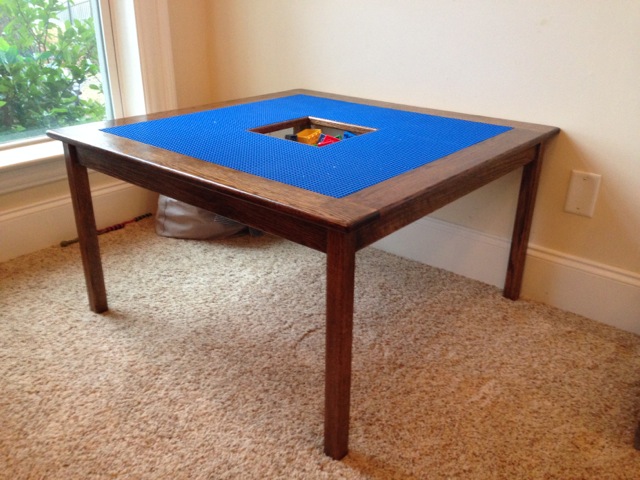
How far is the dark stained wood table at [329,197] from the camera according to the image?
0.93m

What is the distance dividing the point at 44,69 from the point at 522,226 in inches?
61.8

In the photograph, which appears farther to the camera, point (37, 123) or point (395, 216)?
point (37, 123)

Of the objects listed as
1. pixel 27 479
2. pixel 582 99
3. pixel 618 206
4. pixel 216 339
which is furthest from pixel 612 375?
pixel 27 479

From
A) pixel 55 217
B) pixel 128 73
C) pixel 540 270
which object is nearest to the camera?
pixel 540 270

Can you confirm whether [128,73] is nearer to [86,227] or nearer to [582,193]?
[86,227]

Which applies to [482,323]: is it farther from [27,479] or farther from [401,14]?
[27,479]

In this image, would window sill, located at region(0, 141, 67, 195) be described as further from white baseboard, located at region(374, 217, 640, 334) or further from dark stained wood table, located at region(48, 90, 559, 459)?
white baseboard, located at region(374, 217, 640, 334)

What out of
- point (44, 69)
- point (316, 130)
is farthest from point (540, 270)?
point (44, 69)

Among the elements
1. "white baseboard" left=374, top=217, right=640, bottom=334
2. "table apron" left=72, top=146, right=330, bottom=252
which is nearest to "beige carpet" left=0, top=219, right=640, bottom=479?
"white baseboard" left=374, top=217, right=640, bottom=334

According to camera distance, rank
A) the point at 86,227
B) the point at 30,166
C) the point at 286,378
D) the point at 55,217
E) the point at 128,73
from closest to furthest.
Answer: the point at 286,378 → the point at 86,227 → the point at 30,166 → the point at 55,217 → the point at 128,73

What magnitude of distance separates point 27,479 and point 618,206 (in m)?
1.43

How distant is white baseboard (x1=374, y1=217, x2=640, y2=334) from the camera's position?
1493 millimetres

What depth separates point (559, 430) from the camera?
3.76ft

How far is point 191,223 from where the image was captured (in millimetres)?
1968
